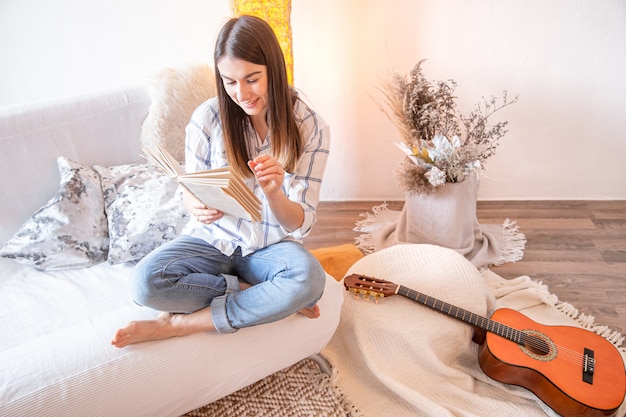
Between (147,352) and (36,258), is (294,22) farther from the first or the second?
(147,352)

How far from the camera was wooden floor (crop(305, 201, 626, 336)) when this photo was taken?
1.67 m

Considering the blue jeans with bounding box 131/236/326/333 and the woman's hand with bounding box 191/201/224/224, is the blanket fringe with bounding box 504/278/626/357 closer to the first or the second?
the blue jeans with bounding box 131/236/326/333

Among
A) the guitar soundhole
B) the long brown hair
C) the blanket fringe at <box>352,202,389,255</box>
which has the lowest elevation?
the blanket fringe at <box>352,202,389,255</box>

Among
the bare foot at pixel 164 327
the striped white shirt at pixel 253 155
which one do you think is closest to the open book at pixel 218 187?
the striped white shirt at pixel 253 155

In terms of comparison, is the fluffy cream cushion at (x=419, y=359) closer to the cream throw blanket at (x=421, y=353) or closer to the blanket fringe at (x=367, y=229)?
the cream throw blanket at (x=421, y=353)

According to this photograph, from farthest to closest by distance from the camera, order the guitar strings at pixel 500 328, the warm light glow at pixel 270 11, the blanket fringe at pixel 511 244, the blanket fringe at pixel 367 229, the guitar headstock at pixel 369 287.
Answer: the blanket fringe at pixel 367 229 < the blanket fringe at pixel 511 244 < the warm light glow at pixel 270 11 < the guitar headstock at pixel 369 287 < the guitar strings at pixel 500 328

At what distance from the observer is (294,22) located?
6.72 ft

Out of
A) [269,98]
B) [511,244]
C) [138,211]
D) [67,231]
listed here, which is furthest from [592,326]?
[67,231]

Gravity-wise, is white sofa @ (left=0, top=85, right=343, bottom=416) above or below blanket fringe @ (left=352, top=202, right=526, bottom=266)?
above

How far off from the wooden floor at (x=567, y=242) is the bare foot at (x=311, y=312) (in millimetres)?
815

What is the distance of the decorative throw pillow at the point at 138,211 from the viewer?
1.42m

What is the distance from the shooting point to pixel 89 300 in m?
1.28

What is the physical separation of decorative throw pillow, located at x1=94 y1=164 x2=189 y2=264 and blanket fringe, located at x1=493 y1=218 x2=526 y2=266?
1291 mm

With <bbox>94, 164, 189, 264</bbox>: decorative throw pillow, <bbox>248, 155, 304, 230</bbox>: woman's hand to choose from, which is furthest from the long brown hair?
<bbox>94, 164, 189, 264</bbox>: decorative throw pillow
